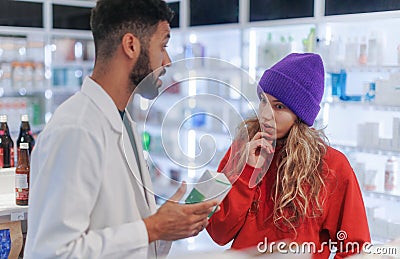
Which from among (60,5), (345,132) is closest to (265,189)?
(345,132)

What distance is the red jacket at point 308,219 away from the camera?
1.54 metres

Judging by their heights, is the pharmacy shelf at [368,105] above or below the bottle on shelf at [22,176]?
above

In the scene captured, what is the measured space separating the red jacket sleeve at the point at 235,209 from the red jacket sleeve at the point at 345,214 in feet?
0.78

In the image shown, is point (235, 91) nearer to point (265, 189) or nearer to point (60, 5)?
point (265, 189)

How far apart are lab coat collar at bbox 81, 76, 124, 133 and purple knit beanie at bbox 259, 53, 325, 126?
49 centimetres

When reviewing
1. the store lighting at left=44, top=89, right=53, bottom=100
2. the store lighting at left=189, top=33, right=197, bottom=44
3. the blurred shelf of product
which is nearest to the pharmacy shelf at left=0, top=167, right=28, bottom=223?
the blurred shelf of product

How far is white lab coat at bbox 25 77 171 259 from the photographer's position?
1.22 metres

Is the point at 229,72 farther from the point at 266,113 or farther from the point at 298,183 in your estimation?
the point at 298,183

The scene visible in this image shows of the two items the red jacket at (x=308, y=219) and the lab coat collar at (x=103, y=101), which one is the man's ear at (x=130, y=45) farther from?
the red jacket at (x=308, y=219)

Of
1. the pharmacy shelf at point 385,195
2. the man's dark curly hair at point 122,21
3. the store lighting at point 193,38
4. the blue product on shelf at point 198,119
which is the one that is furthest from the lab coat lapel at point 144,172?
the store lighting at point 193,38

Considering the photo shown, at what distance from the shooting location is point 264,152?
1.50 metres

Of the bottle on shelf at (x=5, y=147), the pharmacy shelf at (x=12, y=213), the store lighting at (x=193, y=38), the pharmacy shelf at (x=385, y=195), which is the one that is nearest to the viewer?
the pharmacy shelf at (x=12, y=213)

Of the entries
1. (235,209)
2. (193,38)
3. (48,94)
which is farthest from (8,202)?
(48,94)

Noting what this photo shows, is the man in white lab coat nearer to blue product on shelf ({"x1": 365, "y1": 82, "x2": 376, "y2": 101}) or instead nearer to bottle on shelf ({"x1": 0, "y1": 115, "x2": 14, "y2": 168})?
bottle on shelf ({"x1": 0, "y1": 115, "x2": 14, "y2": 168})
